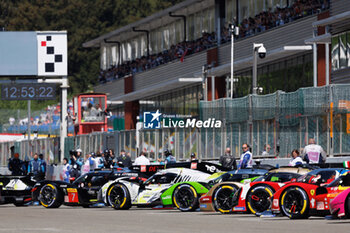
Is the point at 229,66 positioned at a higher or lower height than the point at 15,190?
higher

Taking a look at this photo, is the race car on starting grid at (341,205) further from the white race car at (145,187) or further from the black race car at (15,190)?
the black race car at (15,190)

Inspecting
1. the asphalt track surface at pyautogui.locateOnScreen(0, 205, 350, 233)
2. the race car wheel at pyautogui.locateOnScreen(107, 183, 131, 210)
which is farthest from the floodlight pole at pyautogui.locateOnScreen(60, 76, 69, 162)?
the asphalt track surface at pyautogui.locateOnScreen(0, 205, 350, 233)

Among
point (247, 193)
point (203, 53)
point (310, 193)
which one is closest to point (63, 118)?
point (203, 53)

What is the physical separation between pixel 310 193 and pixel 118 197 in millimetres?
7437

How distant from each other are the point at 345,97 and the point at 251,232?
11327 mm

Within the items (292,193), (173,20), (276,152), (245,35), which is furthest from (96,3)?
(292,193)

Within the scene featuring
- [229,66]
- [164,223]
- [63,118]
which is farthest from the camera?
[63,118]

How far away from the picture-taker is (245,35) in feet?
156

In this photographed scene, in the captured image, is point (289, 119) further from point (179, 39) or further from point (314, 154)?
point (179, 39)

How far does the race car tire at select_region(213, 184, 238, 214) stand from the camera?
824 inches

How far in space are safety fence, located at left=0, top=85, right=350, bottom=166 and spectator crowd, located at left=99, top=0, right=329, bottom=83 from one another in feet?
30.4

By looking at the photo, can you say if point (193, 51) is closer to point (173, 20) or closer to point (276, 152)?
point (173, 20)

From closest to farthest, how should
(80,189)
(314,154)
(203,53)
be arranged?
(314,154), (80,189), (203,53)

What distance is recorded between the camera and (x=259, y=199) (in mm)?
19938
